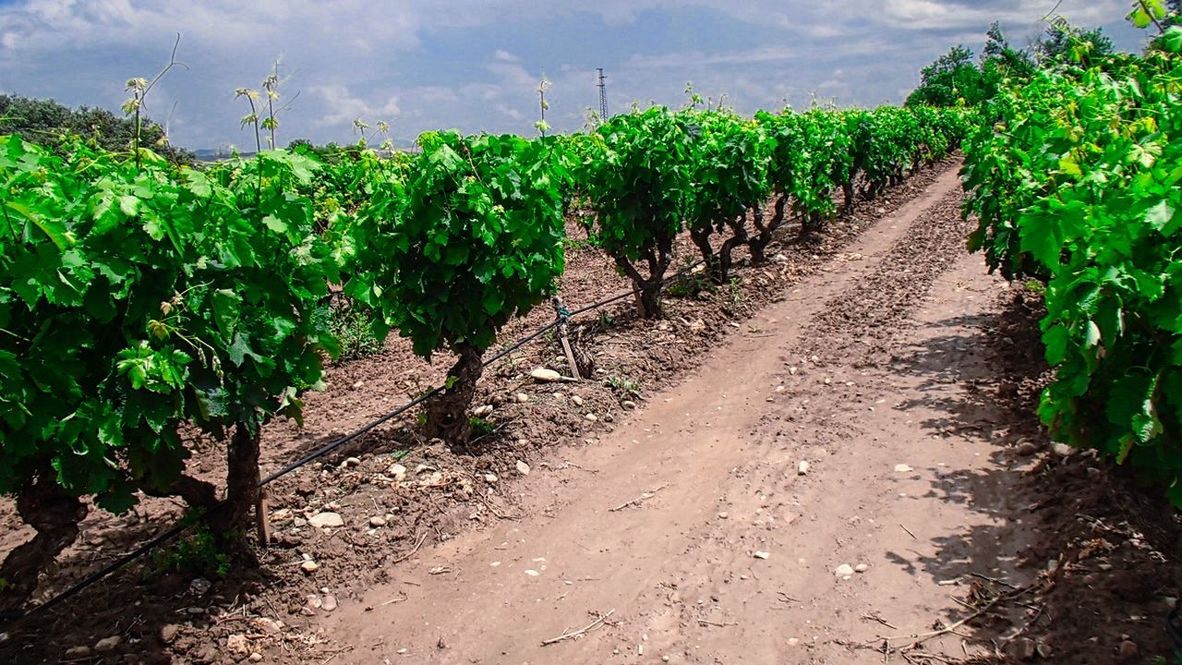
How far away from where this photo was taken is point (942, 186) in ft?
77.7

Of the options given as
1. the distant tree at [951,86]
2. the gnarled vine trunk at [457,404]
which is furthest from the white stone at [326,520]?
the distant tree at [951,86]

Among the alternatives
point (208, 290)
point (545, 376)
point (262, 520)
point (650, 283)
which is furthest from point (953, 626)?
point (650, 283)

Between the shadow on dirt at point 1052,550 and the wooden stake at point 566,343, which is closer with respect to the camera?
the shadow on dirt at point 1052,550

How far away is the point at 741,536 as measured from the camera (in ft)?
15.9

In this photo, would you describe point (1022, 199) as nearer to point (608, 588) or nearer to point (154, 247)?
point (608, 588)

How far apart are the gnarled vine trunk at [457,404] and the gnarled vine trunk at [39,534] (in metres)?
2.56

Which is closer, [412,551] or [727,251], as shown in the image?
[412,551]

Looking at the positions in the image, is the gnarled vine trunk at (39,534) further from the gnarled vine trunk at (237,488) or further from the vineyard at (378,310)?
the gnarled vine trunk at (237,488)

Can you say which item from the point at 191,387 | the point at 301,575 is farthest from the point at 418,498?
the point at 191,387

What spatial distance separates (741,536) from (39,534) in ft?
12.4

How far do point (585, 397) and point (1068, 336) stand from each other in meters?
4.31

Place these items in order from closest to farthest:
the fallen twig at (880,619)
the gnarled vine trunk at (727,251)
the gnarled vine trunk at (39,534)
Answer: the gnarled vine trunk at (39,534)
the fallen twig at (880,619)
the gnarled vine trunk at (727,251)

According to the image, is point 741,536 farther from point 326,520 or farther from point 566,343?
point 566,343

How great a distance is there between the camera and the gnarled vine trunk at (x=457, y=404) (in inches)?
234
